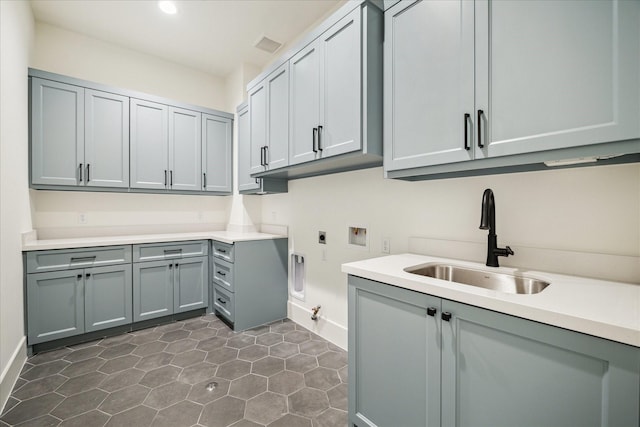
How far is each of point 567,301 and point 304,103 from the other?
6.14 ft

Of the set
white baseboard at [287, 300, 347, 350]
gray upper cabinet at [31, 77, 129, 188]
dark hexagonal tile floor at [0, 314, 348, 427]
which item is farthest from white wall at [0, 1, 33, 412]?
white baseboard at [287, 300, 347, 350]

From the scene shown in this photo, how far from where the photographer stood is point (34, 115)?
2582 mm

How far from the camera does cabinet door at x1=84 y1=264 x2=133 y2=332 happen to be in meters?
2.63

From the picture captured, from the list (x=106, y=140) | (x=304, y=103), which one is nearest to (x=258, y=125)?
(x=304, y=103)

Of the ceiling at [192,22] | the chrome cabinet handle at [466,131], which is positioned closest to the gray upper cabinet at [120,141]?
the ceiling at [192,22]

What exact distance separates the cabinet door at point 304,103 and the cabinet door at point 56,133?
2288 mm

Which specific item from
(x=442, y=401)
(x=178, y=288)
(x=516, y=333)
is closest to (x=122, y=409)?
(x=178, y=288)

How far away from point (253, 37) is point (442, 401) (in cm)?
359

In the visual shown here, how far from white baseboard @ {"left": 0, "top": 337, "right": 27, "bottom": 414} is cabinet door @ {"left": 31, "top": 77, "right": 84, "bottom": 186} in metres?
1.46

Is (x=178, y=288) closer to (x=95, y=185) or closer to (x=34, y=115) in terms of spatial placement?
(x=95, y=185)

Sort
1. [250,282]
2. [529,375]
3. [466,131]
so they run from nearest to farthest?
[529,375]
[466,131]
[250,282]

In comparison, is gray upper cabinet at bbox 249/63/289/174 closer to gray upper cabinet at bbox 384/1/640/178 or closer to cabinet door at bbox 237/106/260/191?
cabinet door at bbox 237/106/260/191

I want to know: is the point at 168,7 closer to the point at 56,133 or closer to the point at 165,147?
the point at 165,147

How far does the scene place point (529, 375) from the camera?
93 cm
